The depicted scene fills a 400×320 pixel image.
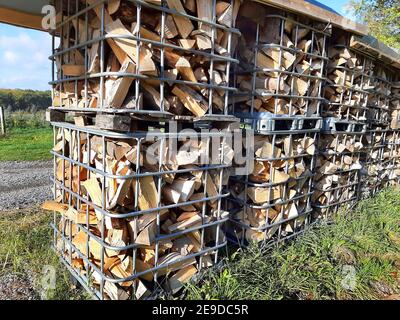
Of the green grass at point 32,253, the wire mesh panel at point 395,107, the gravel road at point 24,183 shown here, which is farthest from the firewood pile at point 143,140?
Answer: the wire mesh panel at point 395,107

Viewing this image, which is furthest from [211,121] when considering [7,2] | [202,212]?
[7,2]

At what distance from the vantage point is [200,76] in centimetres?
224

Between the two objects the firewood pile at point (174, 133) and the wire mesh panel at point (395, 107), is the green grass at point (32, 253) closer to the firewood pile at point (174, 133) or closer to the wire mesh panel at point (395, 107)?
the firewood pile at point (174, 133)

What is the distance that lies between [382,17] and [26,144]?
41.4 ft

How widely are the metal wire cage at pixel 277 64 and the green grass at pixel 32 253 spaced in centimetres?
239

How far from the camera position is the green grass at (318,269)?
2.42m

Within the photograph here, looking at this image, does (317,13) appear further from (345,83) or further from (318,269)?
(318,269)

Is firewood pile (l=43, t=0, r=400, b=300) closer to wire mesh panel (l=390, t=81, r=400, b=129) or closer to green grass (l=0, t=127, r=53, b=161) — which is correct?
wire mesh panel (l=390, t=81, r=400, b=129)

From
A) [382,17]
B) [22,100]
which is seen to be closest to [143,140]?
[382,17]

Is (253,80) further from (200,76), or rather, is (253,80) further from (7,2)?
(7,2)

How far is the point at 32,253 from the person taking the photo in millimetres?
2932

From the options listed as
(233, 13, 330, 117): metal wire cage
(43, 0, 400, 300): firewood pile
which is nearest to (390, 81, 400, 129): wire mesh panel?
(43, 0, 400, 300): firewood pile

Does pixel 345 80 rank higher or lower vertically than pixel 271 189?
higher

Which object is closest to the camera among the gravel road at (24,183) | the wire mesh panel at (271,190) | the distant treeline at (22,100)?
the wire mesh panel at (271,190)
